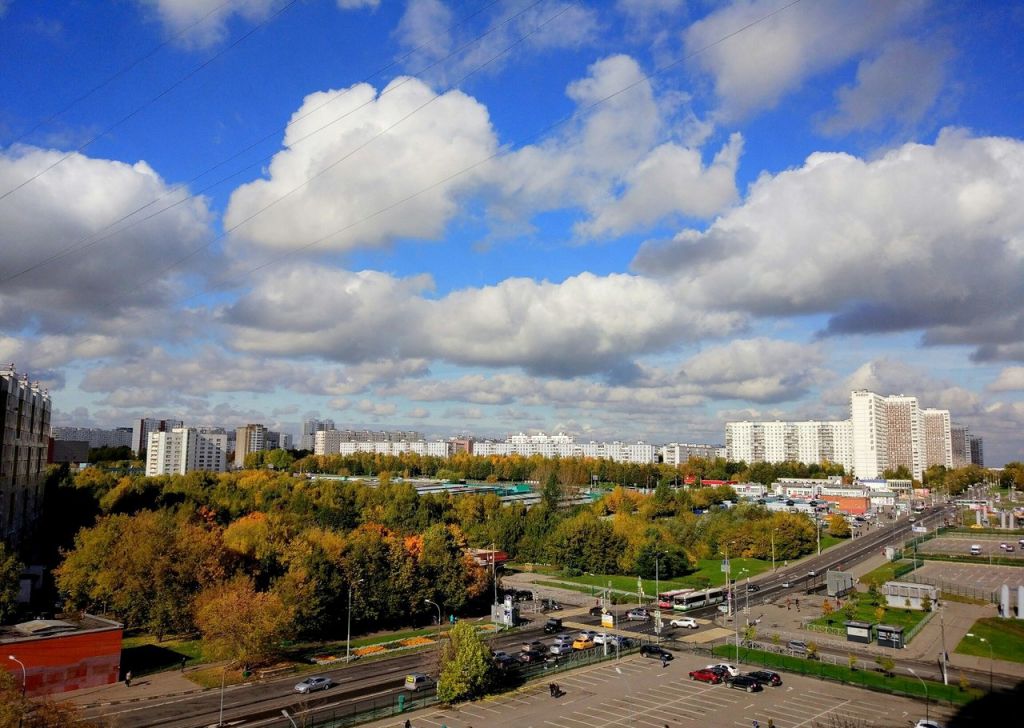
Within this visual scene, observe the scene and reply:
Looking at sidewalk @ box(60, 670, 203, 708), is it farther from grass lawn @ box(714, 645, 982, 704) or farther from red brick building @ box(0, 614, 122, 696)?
grass lawn @ box(714, 645, 982, 704)

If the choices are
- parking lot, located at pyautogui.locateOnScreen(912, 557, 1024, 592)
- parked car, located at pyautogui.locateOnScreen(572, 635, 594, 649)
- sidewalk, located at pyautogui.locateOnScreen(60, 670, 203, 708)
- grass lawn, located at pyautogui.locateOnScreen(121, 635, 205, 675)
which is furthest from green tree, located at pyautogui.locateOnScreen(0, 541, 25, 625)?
parking lot, located at pyautogui.locateOnScreen(912, 557, 1024, 592)

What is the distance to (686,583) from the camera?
68875mm

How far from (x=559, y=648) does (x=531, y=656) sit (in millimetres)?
1982

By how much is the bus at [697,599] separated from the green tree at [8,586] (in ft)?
149

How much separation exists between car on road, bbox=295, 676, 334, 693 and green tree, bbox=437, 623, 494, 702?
6.47m

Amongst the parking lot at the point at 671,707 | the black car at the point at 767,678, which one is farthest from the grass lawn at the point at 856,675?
the black car at the point at 767,678

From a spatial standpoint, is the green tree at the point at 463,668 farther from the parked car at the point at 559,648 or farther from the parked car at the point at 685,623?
the parked car at the point at 685,623

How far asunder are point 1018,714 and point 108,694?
4299 centimetres

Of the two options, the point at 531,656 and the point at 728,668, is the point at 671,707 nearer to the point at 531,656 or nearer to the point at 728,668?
the point at 728,668

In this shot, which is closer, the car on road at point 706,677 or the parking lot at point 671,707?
the parking lot at point 671,707

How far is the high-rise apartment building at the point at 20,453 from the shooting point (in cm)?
5097

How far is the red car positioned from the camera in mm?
36750

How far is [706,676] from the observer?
3697 centimetres

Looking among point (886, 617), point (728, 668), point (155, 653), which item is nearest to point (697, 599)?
point (886, 617)
